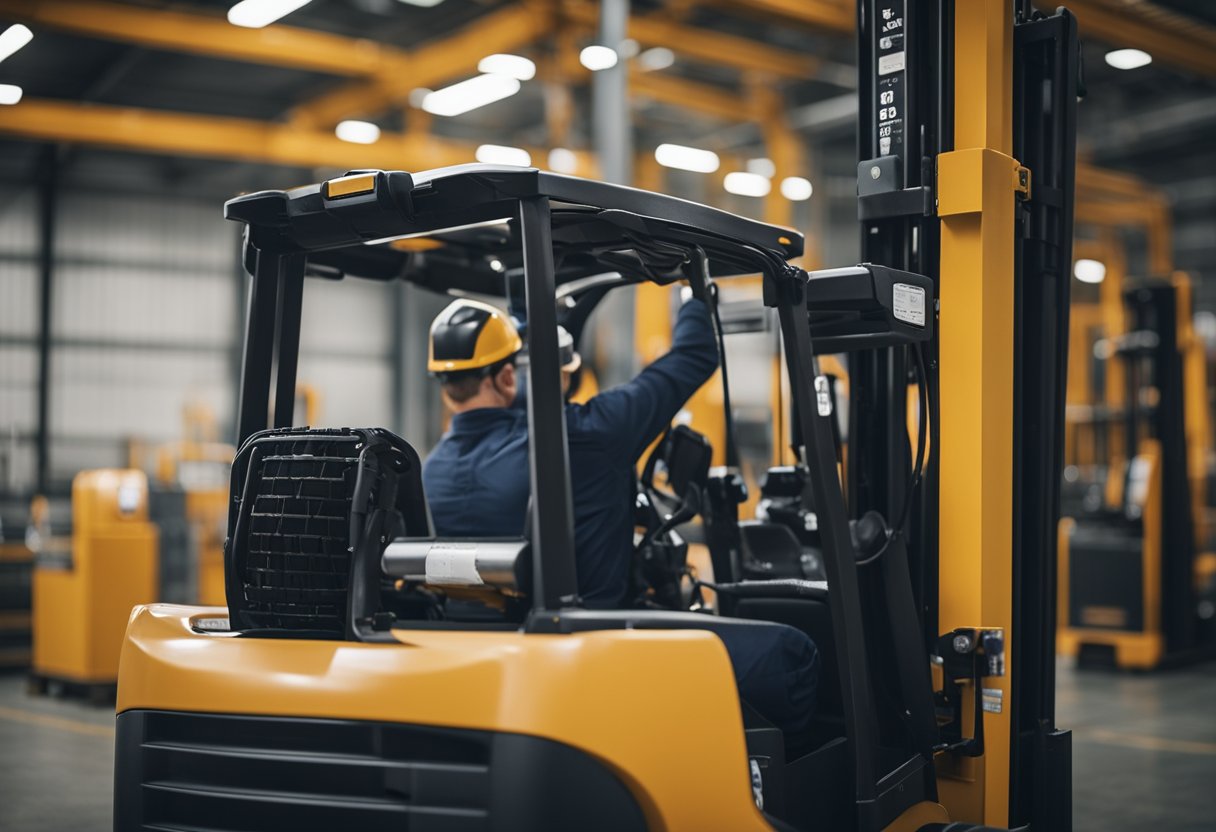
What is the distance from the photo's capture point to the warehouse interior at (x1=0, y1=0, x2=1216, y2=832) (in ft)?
8.98

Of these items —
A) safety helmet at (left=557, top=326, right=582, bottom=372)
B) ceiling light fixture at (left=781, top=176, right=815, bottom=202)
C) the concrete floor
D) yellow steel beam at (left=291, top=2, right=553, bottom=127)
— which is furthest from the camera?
ceiling light fixture at (left=781, top=176, right=815, bottom=202)

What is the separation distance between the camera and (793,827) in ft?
9.41

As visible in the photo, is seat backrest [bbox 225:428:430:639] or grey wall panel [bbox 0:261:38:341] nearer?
seat backrest [bbox 225:428:430:639]

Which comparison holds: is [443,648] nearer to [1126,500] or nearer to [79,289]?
[1126,500]

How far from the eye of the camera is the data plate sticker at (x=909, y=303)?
326cm

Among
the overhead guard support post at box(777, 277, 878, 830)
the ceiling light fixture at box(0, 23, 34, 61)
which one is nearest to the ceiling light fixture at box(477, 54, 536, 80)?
the ceiling light fixture at box(0, 23, 34, 61)

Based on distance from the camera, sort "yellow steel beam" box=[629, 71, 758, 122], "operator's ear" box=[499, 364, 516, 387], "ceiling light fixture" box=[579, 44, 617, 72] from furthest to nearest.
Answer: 1. "yellow steel beam" box=[629, 71, 758, 122]
2. "ceiling light fixture" box=[579, 44, 617, 72]
3. "operator's ear" box=[499, 364, 516, 387]

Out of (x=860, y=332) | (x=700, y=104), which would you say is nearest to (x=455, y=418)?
(x=860, y=332)

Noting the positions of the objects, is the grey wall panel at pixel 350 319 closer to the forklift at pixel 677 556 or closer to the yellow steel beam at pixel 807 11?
the yellow steel beam at pixel 807 11

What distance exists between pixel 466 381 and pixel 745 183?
14902 mm

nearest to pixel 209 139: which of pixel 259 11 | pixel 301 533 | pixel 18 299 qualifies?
pixel 259 11

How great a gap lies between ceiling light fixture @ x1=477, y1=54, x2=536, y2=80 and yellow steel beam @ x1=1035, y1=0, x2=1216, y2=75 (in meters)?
5.12

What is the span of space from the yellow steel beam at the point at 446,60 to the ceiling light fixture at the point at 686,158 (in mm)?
3062

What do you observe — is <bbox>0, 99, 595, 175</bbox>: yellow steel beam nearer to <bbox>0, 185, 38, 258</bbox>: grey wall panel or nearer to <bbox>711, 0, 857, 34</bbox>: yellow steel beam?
<bbox>711, 0, 857, 34</bbox>: yellow steel beam
